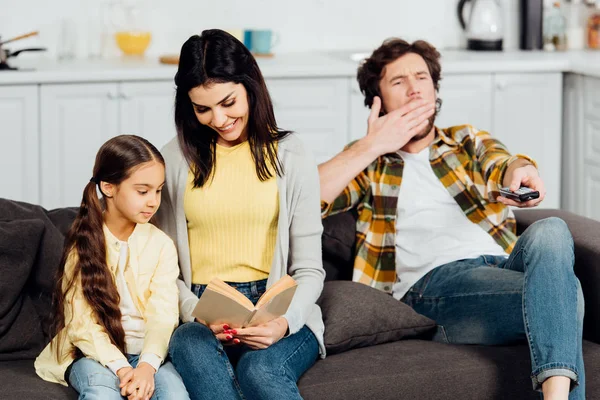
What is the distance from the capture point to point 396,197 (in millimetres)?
2850

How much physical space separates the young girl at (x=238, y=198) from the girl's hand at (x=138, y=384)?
11 centimetres

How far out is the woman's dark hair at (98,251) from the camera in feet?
7.73

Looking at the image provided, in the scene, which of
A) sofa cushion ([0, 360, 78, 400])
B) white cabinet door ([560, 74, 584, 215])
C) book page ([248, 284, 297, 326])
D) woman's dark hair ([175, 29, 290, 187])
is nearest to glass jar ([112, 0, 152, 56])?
white cabinet door ([560, 74, 584, 215])

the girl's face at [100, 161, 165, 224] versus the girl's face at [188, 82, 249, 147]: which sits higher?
the girl's face at [188, 82, 249, 147]

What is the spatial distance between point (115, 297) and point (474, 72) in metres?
2.55

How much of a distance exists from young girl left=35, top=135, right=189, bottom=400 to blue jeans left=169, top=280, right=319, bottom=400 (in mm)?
35

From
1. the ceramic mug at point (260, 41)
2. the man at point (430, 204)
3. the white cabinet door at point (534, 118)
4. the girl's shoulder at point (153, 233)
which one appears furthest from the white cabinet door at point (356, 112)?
the girl's shoulder at point (153, 233)

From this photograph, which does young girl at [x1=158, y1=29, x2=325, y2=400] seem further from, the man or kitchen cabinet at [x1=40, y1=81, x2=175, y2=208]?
kitchen cabinet at [x1=40, y1=81, x2=175, y2=208]

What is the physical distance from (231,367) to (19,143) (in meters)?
2.21

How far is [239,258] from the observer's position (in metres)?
2.51

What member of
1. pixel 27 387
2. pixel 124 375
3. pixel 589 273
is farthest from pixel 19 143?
pixel 589 273

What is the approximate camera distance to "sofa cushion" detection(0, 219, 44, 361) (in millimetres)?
2508

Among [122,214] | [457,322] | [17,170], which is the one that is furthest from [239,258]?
[17,170]

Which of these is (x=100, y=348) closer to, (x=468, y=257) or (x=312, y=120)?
(x=468, y=257)
